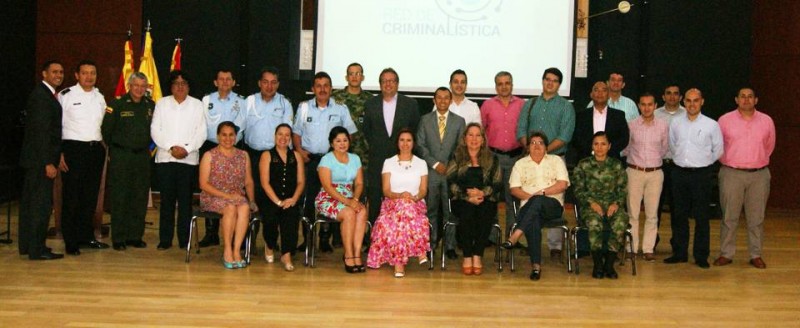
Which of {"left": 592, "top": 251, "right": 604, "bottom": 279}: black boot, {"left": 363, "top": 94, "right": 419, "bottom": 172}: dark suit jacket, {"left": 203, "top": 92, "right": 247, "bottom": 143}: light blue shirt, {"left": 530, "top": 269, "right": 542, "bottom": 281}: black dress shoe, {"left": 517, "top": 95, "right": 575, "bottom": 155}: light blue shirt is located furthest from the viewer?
{"left": 203, "top": 92, "right": 247, "bottom": 143}: light blue shirt

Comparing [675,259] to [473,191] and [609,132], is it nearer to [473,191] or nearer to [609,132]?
[609,132]

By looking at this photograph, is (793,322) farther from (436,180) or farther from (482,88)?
(482,88)

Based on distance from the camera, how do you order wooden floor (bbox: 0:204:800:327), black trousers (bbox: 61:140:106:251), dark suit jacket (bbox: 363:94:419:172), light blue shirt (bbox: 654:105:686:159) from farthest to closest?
light blue shirt (bbox: 654:105:686:159)
dark suit jacket (bbox: 363:94:419:172)
black trousers (bbox: 61:140:106:251)
wooden floor (bbox: 0:204:800:327)

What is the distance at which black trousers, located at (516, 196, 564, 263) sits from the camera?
6555 mm

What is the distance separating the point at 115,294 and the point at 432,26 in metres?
5.29

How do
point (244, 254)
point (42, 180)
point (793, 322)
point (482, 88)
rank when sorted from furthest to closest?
1. point (482, 88)
2. point (244, 254)
3. point (42, 180)
4. point (793, 322)

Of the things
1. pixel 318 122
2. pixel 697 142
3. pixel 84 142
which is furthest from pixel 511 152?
pixel 84 142

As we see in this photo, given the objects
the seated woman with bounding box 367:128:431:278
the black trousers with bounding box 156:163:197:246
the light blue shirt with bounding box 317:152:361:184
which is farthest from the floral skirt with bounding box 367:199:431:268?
the black trousers with bounding box 156:163:197:246

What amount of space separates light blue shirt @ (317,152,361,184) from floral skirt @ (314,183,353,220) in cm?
4

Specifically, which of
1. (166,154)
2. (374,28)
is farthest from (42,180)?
(374,28)

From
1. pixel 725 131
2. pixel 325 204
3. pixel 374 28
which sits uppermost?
pixel 374 28

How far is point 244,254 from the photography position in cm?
718

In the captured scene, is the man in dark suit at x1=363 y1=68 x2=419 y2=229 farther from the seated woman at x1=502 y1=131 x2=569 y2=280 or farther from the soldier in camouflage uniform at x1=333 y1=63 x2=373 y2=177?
the seated woman at x1=502 y1=131 x2=569 y2=280

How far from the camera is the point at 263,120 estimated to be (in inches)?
289
